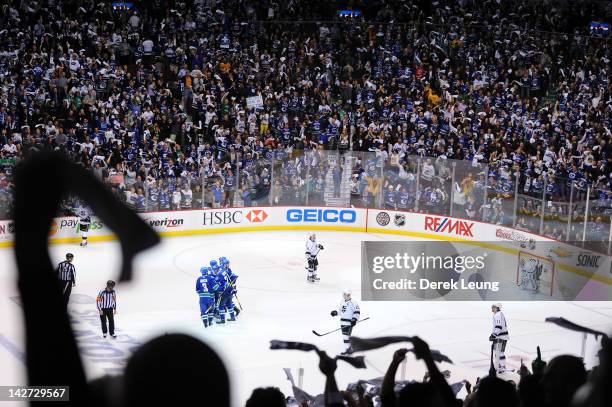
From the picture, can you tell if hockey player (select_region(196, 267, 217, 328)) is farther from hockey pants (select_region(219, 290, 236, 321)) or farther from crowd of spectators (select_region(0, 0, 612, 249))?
crowd of spectators (select_region(0, 0, 612, 249))

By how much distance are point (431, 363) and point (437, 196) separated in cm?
1945

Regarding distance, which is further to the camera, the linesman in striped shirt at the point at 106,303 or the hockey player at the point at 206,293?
the hockey player at the point at 206,293

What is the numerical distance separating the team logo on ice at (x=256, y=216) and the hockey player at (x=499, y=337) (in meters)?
11.9

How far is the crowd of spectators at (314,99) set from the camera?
2164 centimetres

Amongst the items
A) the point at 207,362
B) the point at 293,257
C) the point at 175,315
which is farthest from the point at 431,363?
the point at 293,257

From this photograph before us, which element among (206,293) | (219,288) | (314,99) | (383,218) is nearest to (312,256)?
(219,288)

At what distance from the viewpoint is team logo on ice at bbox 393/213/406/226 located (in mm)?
22875

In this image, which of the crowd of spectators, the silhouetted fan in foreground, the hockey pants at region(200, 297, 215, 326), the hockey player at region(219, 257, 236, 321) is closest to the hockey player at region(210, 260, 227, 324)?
the hockey player at region(219, 257, 236, 321)

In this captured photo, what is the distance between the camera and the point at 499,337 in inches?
463

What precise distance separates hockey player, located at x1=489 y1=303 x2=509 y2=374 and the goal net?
3.67 meters

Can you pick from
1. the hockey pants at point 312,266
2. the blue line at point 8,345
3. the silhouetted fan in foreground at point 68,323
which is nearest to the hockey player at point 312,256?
the hockey pants at point 312,266

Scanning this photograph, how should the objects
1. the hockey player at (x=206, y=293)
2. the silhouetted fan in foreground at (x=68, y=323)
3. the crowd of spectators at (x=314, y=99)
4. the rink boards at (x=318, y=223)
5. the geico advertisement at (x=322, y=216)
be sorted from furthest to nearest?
1. the geico advertisement at (x=322, y=216)
2. the crowd of spectators at (x=314, y=99)
3. the rink boards at (x=318, y=223)
4. the hockey player at (x=206, y=293)
5. the silhouetted fan in foreground at (x=68, y=323)

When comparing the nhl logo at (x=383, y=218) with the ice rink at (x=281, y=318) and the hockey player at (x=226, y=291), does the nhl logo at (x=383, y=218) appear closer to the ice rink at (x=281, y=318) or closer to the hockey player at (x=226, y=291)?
the ice rink at (x=281, y=318)

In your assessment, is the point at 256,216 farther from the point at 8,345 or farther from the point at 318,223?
the point at 8,345
